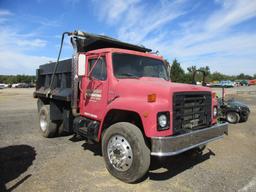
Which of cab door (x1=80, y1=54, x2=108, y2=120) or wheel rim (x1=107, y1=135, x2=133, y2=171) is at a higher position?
cab door (x1=80, y1=54, x2=108, y2=120)

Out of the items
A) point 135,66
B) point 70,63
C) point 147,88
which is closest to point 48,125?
point 70,63

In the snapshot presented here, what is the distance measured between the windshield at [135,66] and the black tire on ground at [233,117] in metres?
5.63

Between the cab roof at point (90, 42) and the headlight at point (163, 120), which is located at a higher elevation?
the cab roof at point (90, 42)

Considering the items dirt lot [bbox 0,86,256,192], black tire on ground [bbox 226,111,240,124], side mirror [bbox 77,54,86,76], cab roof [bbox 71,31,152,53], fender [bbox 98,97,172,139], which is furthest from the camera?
black tire on ground [bbox 226,111,240,124]

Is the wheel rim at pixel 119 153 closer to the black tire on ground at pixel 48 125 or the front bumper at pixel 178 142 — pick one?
the front bumper at pixel 178 142

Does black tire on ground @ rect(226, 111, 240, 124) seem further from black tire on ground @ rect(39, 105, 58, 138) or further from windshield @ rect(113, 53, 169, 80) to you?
black tire on ground @ rect(39, 105, 58, 138)

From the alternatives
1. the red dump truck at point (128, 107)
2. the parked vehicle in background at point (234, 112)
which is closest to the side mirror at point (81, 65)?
the red dump truck at point (128, 107)

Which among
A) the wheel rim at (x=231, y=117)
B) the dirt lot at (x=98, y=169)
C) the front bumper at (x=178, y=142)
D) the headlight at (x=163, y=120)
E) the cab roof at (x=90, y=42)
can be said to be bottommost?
the dirt lot at (x=98, y=169)

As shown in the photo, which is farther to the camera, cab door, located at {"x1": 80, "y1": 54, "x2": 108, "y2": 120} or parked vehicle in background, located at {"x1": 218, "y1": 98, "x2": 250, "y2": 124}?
parked vehicle in background, located at {"x1": 218, "y1": 98, "x2": 250, "y2": 124}

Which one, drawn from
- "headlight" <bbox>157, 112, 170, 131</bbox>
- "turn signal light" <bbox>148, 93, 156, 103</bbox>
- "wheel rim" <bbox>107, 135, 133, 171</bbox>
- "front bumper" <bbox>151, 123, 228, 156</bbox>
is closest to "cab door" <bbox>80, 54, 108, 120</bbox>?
"wheel rim" <bbox>107, 135, 133, 171</bbox>

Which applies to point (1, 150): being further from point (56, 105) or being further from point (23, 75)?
point (23, 75)

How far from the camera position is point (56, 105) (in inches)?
274

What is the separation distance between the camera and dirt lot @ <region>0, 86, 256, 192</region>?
4.03m

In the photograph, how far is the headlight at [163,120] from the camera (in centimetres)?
377
